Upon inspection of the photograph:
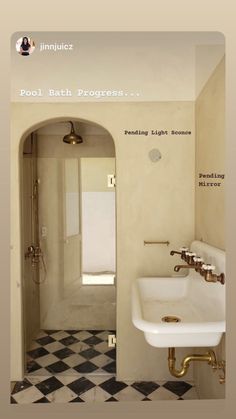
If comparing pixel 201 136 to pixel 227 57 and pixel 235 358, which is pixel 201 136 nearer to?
pixel 227 57

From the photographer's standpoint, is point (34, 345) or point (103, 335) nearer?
point (34, 345)

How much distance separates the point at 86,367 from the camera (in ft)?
6.15

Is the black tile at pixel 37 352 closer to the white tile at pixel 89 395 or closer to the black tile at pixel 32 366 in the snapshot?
the black tile at pixel 32 366

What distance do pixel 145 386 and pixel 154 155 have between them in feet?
4.18

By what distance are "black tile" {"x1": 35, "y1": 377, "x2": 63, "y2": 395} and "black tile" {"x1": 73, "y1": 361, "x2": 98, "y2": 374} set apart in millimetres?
169

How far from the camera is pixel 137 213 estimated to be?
5.48 ft

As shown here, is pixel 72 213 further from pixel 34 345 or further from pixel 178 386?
pixel 178 386

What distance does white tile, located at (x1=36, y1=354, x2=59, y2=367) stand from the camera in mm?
1917

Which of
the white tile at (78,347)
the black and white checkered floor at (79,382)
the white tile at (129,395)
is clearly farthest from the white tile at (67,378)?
the white tile at (78,347)

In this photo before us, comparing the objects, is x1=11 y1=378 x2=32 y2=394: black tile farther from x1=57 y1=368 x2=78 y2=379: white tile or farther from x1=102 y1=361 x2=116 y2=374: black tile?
x1=102 y1=361 x2=116 y2=374: black tile

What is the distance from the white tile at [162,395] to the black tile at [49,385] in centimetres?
50

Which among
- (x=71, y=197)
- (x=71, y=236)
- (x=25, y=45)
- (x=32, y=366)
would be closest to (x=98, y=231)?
(x=71, y=236)

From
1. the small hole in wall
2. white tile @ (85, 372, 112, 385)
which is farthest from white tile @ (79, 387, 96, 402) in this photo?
the small hole in wall

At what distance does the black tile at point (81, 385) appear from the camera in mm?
1580
